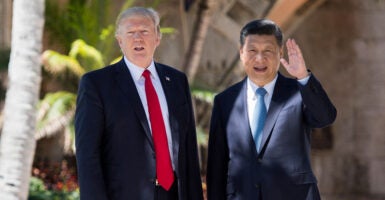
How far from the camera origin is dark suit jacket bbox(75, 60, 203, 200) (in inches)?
184

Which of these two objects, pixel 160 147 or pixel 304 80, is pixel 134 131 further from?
pixel 304 80

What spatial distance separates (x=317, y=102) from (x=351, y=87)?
9.85 metres

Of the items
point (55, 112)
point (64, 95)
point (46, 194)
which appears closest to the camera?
point (46, 194)

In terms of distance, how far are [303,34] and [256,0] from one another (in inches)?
74.8

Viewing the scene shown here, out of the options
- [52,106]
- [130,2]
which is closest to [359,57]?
[130,2]

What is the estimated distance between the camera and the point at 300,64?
4.74 m

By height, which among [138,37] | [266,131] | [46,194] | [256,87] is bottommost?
[46,194]

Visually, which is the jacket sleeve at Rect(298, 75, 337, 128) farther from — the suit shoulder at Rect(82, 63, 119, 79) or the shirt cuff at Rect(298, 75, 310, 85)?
the suit shoulder at Rect(82, 63, 119, 79)

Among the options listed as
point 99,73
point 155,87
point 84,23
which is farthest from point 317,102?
point 84,23

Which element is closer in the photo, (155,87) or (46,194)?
(155,87)

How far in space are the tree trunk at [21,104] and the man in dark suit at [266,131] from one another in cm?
348

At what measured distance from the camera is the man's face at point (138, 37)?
4.81 meters

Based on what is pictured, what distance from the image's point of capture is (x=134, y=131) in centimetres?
473

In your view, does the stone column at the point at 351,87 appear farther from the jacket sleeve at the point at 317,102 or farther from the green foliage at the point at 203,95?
the jacket sleeve at the point at 317,102
